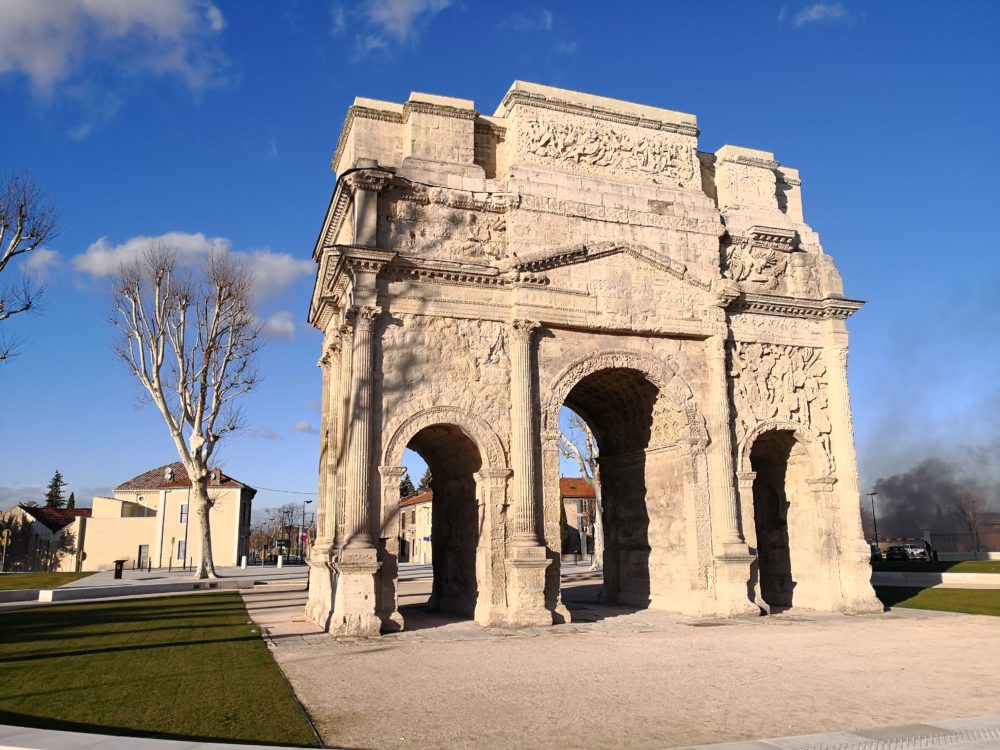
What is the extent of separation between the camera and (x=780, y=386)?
1884 cm

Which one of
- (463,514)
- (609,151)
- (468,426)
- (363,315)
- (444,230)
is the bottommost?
(463,514)

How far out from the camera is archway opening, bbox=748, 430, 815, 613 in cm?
1909

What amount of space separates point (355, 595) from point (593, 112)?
40.3 ft

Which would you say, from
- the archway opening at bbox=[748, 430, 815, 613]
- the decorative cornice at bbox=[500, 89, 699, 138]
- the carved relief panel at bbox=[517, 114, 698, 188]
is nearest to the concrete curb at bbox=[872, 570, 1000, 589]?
the archway opening at bbox=[748, 430, 815, 613]

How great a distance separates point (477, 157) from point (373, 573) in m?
9.72

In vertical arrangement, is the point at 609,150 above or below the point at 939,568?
above

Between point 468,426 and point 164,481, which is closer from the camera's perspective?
point 468,426

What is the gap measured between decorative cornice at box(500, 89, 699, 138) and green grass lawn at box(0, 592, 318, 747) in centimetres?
1274

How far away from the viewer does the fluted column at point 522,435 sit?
50.4 ft

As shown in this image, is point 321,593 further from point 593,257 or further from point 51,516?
point 51,516

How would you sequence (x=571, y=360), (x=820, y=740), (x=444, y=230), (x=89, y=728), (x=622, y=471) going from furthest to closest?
(x=622, y=471)
(x=571, y=360)
(x=444, y=230)
(x=89, y=728)
(x=820, y=740)

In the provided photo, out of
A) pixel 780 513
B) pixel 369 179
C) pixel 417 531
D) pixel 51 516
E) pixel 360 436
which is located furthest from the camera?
pixel 417 531

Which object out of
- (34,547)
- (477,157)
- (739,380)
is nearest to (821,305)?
(739,380)

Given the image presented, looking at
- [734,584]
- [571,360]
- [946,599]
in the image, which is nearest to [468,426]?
[571,360]
